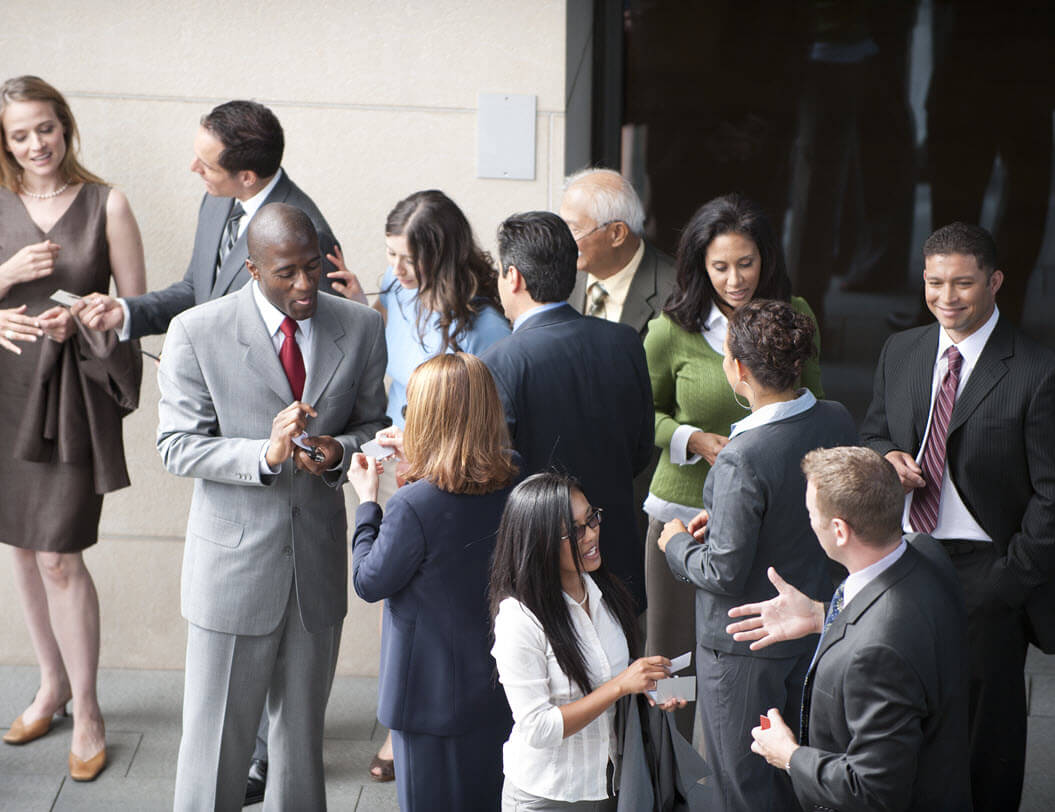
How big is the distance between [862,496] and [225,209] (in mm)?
2485

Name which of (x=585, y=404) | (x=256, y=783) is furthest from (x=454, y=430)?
(x=256, y=783)

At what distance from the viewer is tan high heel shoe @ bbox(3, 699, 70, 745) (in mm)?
4219

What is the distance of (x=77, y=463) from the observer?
4.12 metres

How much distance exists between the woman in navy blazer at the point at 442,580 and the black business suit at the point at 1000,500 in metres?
1.36

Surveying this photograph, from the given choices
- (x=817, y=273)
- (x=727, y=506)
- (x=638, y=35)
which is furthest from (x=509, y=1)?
(x=727, y=506)

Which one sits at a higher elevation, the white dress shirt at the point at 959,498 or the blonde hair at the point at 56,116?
the blonde hair at the point at 56,116

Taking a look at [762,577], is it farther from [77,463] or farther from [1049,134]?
[1049,134]

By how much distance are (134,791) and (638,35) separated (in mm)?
3394

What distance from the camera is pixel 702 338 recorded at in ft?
12.2

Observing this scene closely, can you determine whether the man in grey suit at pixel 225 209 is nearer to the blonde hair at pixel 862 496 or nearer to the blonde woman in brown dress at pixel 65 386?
the blonde woman in brown dress at pixel 65 386

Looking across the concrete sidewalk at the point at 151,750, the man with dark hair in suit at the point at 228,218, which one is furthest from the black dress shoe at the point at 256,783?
the concrete sidewalk at the point at 151,750

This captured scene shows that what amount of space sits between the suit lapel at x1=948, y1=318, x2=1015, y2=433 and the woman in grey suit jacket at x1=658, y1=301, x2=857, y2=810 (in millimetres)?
597

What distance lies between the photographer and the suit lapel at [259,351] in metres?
3.13

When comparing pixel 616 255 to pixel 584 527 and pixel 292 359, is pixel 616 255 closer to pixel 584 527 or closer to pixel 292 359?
pixel 292 359
